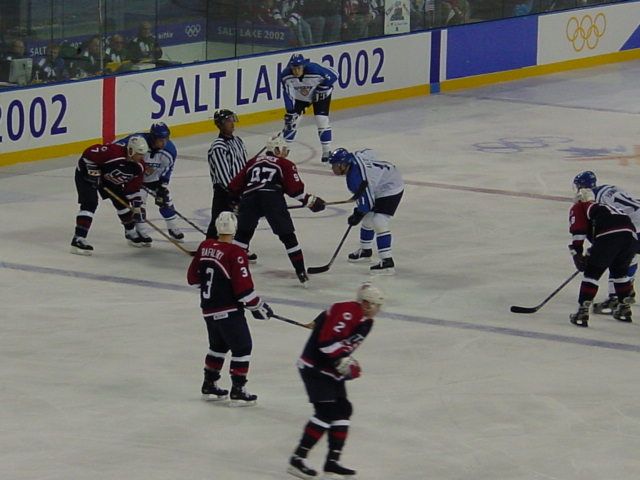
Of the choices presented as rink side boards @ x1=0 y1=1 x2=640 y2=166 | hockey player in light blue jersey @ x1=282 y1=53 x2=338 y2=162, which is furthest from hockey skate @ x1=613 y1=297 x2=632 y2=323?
Answer: rink side boards @ x1=0 y1=1 x2=640 y2=166

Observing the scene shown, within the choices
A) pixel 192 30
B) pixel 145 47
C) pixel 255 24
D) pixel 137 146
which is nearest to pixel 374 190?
pixel 137 146

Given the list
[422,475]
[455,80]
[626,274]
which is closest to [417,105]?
[455,80]

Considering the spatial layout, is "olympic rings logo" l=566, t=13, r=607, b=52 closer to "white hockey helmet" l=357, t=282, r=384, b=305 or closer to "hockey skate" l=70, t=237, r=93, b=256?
"hockey skate" l=70, t=237, r=93, b=256

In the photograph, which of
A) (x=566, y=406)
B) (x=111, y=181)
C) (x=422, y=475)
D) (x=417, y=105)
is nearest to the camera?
(x=422, y=475)

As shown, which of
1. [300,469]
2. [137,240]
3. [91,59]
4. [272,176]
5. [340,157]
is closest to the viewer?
[300,469]

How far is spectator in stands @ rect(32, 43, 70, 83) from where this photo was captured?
1647cm

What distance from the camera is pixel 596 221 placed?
35.2 ft

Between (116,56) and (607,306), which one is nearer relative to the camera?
(607,306)

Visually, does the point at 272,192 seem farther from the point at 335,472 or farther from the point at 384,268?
the point at 335,472

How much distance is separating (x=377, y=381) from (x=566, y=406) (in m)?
1.17

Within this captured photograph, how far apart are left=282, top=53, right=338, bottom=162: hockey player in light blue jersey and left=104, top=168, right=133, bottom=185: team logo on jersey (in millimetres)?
4261

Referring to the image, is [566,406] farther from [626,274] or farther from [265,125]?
[265,125]

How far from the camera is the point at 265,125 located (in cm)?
1909

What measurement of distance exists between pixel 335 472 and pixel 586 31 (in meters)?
17.4
